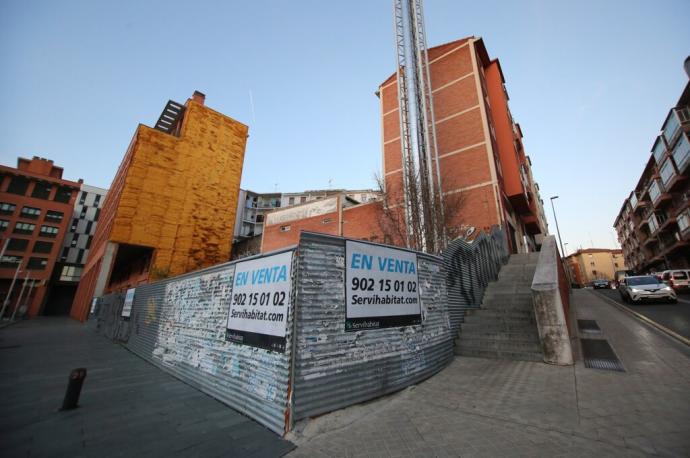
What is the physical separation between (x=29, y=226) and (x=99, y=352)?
49.0 metres

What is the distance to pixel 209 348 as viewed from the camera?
17.7ft

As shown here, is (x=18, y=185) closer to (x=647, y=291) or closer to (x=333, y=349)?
(x=333, y=349)

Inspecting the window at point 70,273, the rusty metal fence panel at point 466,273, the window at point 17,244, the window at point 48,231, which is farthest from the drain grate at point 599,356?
the window at point 70,273

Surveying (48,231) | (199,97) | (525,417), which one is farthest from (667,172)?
(48,231)

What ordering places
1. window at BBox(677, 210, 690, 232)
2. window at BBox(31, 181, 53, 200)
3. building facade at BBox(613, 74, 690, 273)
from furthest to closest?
window at BBox(31, 181, 53, 200)
window at BBox(677, 210, 690, 232)
building facade at BBox(613, 74, 690, 273)

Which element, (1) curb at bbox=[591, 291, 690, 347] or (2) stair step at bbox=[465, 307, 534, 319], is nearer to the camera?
(1) curb at bbox=[591, 291, 690, 347]

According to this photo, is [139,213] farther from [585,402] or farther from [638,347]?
[638,347]

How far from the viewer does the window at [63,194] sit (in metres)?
43.2

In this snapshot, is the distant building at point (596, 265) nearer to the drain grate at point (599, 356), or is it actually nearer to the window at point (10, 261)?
the drain grate at point (599, 356)

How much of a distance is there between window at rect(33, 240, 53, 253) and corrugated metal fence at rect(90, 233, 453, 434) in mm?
52320

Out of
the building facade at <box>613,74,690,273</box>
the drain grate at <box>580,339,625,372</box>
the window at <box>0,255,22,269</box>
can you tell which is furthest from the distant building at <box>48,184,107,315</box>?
the building facade at <box>613,74,690,273</box>

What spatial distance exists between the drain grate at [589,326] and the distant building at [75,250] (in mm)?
61717

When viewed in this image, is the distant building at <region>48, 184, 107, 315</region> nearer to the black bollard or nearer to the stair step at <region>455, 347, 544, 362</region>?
the black bollard

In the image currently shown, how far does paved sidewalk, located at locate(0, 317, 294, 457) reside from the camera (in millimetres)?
3074
